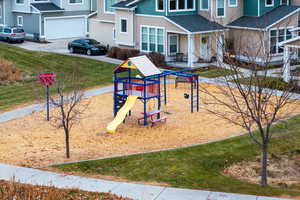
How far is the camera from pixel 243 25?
44.8 meters

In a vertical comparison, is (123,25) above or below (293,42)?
above

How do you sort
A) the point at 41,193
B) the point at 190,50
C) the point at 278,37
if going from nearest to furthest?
the point at 41,193
the point at 190,50
the point at 278,37

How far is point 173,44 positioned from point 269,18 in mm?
6896

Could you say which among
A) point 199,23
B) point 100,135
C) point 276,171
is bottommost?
point 276,171

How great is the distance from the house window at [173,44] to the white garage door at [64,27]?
16395 millimetres

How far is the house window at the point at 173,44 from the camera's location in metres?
45.4

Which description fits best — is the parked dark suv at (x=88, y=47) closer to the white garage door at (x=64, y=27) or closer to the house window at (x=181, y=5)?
the house window at (x=181, y=5)

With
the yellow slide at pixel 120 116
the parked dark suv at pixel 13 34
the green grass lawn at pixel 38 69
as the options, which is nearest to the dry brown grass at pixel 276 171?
the yellow slide at pixel 120 116

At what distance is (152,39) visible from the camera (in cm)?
4616

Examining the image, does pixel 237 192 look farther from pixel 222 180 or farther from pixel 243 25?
pixel 243 25

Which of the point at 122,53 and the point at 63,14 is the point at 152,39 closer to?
the point at 122,53

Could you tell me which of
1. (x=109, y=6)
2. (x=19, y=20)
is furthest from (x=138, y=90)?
(x=19, y=20)

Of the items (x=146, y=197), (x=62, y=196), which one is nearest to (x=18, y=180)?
(x=62, y=196)

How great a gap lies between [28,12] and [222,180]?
1642 inches
